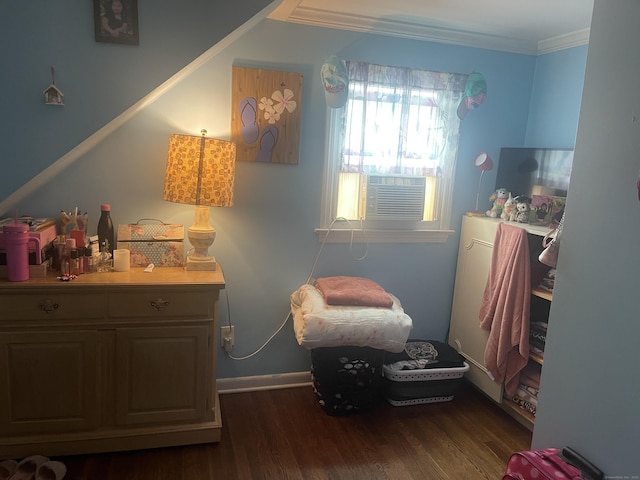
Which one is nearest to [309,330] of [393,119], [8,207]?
[393,119]

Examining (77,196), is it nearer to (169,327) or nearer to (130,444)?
(169,327)

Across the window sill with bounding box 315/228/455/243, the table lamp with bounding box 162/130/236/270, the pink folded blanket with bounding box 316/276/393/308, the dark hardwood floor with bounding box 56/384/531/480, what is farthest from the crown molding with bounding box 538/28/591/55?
the dark hardwood floor with bounding box 56/384/531/480

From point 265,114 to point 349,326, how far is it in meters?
Answer: 1.23

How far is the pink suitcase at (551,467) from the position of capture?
160 cm

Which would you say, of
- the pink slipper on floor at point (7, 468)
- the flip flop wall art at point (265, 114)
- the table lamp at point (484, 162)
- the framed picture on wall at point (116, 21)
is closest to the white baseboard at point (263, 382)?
A: the pink slipper on floor at point (7, 468)

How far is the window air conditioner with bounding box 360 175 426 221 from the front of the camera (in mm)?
2922

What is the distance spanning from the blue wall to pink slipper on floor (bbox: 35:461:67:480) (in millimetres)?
973

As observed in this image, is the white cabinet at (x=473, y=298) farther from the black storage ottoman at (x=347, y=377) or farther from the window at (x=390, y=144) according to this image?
the black storage ottoman at (x=347, y=377)

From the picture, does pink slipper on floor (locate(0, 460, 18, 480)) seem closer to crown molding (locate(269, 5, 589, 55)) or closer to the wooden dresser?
the wooden dresser

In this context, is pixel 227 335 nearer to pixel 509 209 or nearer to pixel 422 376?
pixel 422 376

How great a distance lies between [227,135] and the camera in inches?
104

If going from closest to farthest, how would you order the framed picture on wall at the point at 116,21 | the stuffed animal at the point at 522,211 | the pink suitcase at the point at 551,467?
the pink suitcase at the point at 551,467
the framed picture on wall at the point at 116,21
the stuffed animal at the point at 522,211

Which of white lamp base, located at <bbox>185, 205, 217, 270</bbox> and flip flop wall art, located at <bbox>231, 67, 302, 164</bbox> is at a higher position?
flip flop wall art, located at <bbox>231, 67, 302, 164</bbox>

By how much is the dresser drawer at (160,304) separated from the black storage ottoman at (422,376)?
1.15m
